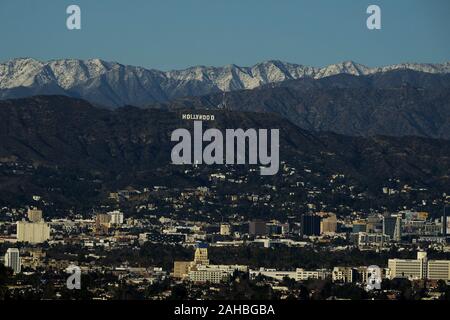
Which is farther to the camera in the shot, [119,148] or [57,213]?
[119,148]

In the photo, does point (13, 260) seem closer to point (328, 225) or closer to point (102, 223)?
point (102, 223)

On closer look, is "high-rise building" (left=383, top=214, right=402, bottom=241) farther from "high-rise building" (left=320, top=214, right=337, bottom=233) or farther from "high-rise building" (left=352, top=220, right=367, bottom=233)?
"high-rise building" (left=320, top=214, right=337, bottom=233)

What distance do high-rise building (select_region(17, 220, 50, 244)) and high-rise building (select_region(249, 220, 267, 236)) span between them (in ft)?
41.3

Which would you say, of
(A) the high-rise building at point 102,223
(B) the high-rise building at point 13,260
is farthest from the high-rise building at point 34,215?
(B) the high-rise building at point 13,260

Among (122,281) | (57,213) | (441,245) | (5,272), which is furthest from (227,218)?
(5,272)

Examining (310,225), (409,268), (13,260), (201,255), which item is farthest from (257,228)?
(13,260)

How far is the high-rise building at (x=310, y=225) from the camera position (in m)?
115

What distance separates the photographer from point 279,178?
445ft

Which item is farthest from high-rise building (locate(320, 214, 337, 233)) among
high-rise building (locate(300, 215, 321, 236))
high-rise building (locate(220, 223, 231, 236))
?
high-rise building (locate(220, 223, 231, 236))

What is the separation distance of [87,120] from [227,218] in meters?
30.9

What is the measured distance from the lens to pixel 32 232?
4213 inches

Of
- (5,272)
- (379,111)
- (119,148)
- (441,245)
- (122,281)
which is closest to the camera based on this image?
(5,272)

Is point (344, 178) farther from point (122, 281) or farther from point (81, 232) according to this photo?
point (122, 281)

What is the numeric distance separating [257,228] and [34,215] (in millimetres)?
12772
